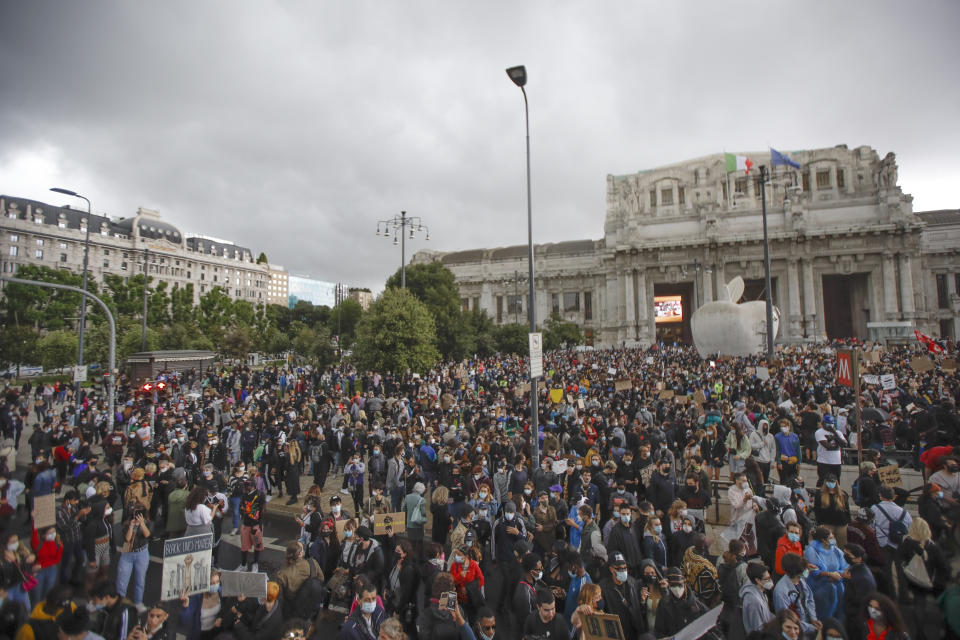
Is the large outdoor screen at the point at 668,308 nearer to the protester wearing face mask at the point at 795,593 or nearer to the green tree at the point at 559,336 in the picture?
the green tree at the point at 559,336

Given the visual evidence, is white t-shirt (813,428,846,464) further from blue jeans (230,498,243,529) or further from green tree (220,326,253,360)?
green tree (220,326,253,360)

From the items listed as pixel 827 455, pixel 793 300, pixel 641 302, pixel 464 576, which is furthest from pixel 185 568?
pixel 793 300

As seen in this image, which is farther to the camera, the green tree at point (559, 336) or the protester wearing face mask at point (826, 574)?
the green tree at point (559, 336)

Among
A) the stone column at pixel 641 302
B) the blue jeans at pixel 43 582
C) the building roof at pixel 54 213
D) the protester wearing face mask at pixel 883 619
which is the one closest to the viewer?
the protester wearing face mask at pixel 883 619

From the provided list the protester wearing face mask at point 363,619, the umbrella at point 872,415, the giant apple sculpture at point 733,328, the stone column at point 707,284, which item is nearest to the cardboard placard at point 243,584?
the protester wearing face mask at point 363,619

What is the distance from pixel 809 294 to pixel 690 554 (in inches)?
2303

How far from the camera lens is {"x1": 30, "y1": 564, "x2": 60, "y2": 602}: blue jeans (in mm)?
5941

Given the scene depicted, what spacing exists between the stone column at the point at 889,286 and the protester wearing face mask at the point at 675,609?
61.0 m

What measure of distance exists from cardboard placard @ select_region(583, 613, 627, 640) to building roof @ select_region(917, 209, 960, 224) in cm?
7371

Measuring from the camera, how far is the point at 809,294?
174 ft

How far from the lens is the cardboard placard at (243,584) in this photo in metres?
4.86

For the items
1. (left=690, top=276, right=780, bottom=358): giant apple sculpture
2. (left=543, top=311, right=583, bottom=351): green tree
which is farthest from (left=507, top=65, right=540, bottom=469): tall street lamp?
(left=543, top=311, right=583, bottom=351): green tree

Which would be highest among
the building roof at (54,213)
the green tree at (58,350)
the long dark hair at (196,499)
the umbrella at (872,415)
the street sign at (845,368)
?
the building roof at (54,213)

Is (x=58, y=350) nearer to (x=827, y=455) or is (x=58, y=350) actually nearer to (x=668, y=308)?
(x=827, y=455)
